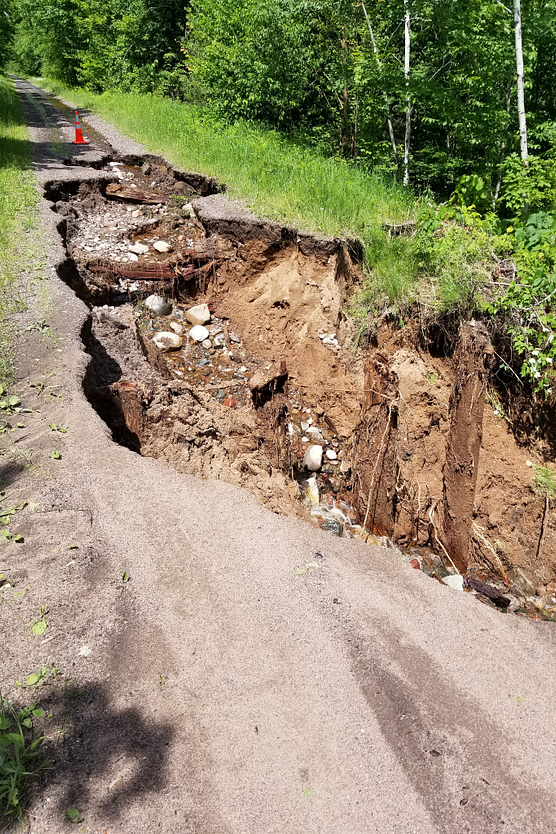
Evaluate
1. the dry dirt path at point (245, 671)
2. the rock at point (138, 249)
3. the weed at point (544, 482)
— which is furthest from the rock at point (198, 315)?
the weed at point (544, 482)

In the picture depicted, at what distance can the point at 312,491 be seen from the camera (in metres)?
5.73

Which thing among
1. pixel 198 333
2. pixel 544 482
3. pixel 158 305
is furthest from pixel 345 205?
pixel 544 482

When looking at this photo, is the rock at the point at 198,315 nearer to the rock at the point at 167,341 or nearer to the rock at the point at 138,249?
the rock at the point at 167,341

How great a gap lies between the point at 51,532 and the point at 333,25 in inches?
501

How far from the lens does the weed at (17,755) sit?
191 cm

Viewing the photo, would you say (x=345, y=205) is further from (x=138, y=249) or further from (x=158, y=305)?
(x=138, y=249)

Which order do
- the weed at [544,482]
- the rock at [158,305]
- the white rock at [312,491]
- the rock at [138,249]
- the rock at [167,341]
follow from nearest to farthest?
the weed at [544,482] → the white rock at [312,491] → the rock at [167,341] → the rock at [158,305] → the rock at [138,249]

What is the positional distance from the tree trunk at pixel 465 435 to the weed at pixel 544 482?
56 centimetres

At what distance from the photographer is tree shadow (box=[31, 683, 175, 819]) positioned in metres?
1.97

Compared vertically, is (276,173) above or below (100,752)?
above

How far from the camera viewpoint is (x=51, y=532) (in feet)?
10.2

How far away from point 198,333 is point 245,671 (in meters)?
5.54

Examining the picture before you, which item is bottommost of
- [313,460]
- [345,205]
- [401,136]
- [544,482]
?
[313,460]

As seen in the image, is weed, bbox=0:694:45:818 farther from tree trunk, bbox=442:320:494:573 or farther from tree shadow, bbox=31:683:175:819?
tree trunk, bbox=442:320:494:573
